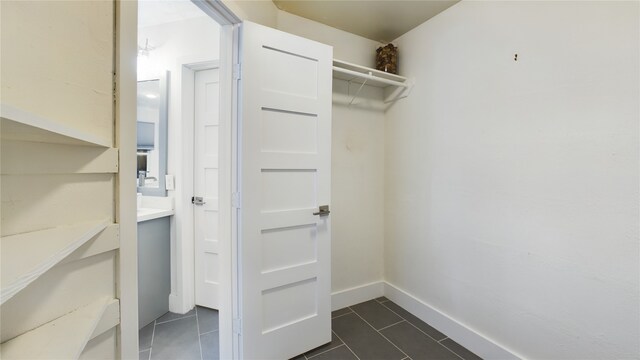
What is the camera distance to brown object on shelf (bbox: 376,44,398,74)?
2.27 m

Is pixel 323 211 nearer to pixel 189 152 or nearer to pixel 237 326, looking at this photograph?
pixel 237 326

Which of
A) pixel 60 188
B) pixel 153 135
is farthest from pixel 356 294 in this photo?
pixel 153 135

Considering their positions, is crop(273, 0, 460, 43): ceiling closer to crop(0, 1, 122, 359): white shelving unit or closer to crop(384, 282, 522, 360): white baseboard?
crop(0, 1, 122, 359): white shelving unit

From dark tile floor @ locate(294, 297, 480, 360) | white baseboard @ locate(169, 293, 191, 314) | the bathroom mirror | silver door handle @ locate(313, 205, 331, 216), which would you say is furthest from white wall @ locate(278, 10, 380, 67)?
white baseboard @ locate(169, 293, 191, 314)

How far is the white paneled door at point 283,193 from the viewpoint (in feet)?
4.93

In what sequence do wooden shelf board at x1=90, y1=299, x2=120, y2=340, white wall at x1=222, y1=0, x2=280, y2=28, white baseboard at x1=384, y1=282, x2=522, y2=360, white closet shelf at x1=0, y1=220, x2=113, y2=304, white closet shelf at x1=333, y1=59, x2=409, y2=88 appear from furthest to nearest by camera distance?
white closet shelf at x1=333, y1=59, x2=409, y2=88, white baseboard at x1=384, y1=282, x2=522, y2=360, white wall at x1=222, y1=0, x2=280, y2=28, wooden shelf board at x1=90, y1=299, x2=120, y2=340, white closet shelf at x1=0, y1=220, x2=113, y2=304

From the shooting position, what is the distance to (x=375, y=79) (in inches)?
85.0

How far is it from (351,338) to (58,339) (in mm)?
1825

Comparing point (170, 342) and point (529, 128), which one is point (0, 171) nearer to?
point (170, 342)

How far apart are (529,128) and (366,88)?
139cm

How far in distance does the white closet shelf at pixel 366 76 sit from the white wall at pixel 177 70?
1102mm

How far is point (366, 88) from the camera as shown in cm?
243

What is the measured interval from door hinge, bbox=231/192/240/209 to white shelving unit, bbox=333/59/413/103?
1.26 meters

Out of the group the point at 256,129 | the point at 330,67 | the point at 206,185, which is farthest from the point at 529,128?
the point at 206,185
